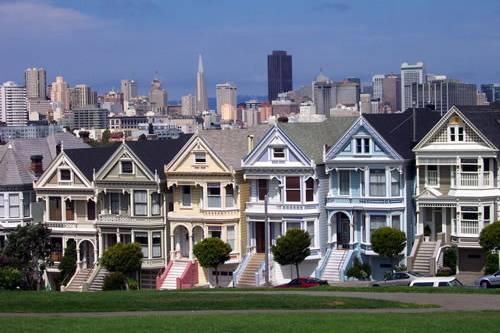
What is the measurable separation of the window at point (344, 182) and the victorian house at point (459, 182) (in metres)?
3.37

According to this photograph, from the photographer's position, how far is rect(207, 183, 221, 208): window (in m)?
58.1

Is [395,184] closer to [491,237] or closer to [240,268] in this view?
[491,237]

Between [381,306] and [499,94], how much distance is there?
345ft

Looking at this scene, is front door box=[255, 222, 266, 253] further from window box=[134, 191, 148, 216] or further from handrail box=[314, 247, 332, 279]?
window box=[134, 191, 148, 216]

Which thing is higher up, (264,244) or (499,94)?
(499,94)

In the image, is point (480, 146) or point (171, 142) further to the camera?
point (171, 142)

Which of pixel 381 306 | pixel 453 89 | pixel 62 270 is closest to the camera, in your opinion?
pixel 381 306

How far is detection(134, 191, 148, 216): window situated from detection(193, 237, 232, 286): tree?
4544mm

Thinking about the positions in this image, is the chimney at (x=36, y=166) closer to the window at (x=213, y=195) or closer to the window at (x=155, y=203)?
the window at (x=155, y=203)

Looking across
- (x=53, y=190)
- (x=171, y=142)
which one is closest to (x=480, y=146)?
(x=171, y=142)

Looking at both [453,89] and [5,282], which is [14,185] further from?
[453,89]

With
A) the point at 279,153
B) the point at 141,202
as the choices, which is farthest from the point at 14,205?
the point at 279,153

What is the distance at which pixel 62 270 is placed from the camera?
201 ft

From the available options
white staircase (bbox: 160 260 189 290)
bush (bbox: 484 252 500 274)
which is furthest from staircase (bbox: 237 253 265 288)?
bush (bbox: 484 252 500 274)
